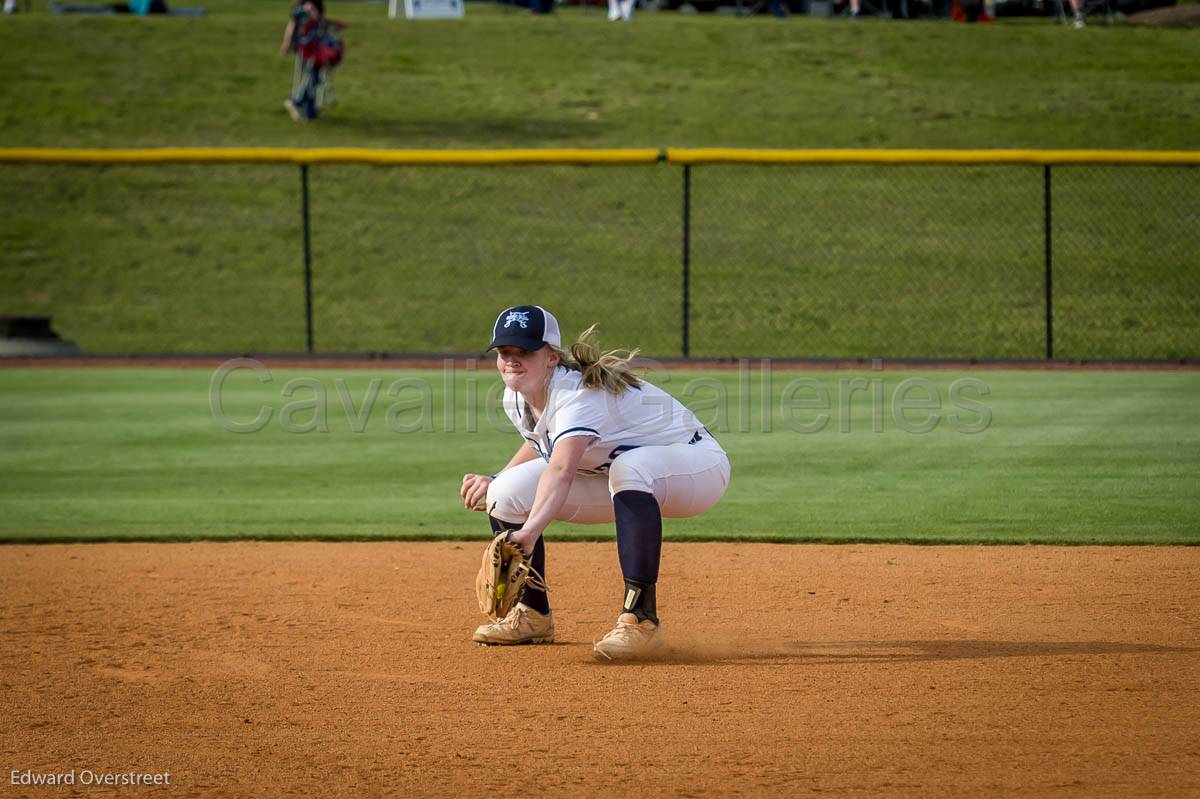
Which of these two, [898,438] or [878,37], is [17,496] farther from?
[878,37]

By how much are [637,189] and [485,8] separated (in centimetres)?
1786

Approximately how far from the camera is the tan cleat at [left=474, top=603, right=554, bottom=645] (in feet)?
17.5

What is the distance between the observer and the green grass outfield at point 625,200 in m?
18.6

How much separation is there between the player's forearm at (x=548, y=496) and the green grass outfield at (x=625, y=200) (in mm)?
12574

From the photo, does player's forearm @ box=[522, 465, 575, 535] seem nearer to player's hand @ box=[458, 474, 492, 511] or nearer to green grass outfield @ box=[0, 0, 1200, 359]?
player's hand @ box=[458, 474, 492, 511]

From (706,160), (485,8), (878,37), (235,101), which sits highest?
(485,8)

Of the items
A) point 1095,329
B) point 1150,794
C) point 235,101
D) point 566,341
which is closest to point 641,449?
point 1150,794

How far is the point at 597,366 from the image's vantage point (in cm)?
494

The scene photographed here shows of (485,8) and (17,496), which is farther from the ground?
→ (485,8)

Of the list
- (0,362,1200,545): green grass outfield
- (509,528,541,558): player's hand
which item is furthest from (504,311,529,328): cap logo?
(0,362,1200,545): green grass outfield

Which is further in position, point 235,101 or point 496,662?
point 235,101

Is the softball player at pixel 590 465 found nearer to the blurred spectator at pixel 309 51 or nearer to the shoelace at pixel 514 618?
the shoelace at pixel 514 618

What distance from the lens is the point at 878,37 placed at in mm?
31484

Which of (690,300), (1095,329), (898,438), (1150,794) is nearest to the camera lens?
(1150,794)
